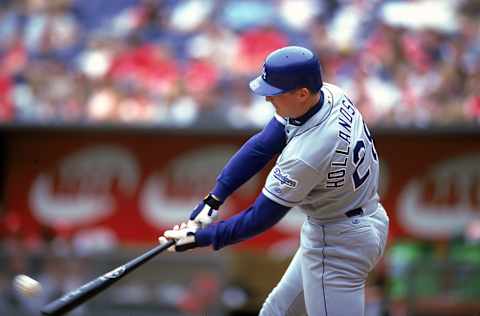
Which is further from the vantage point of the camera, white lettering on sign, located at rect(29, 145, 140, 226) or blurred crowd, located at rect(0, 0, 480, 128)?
white lettering on sign, located at rect(29, 145, 140, 226)

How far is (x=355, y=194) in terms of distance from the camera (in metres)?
4.57

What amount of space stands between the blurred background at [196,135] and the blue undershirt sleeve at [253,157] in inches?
135

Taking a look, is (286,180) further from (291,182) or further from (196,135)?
(196,135)

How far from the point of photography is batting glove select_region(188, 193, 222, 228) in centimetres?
467

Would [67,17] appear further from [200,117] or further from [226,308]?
[226,308]

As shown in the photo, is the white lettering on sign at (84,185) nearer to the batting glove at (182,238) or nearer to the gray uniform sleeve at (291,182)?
the batting glove at (182,238)

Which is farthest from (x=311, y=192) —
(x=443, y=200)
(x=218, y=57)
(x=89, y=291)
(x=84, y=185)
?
(x=84, y=185)

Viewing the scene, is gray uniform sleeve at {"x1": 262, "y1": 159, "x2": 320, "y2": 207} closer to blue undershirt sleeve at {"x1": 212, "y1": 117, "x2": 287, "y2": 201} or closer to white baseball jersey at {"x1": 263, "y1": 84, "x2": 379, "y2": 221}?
white baseball jersey at {"x1": 263, "y1": 84, "x2": 379, "y2": 221}

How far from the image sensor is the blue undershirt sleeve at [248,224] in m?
4.43

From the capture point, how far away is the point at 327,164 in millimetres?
4359

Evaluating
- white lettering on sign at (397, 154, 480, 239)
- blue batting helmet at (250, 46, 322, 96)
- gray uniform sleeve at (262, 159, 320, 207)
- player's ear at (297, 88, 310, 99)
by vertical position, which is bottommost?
white lettering on sign at (397, 154, 480, 239)

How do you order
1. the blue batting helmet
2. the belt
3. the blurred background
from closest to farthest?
the blue batting helmet, the belt, the blurred background

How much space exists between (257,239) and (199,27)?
2477 mm

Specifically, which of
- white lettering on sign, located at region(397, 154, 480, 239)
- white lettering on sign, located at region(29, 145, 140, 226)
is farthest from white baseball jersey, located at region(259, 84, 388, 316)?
white lettering on sign, located at region(29, 145, 140, 226)
